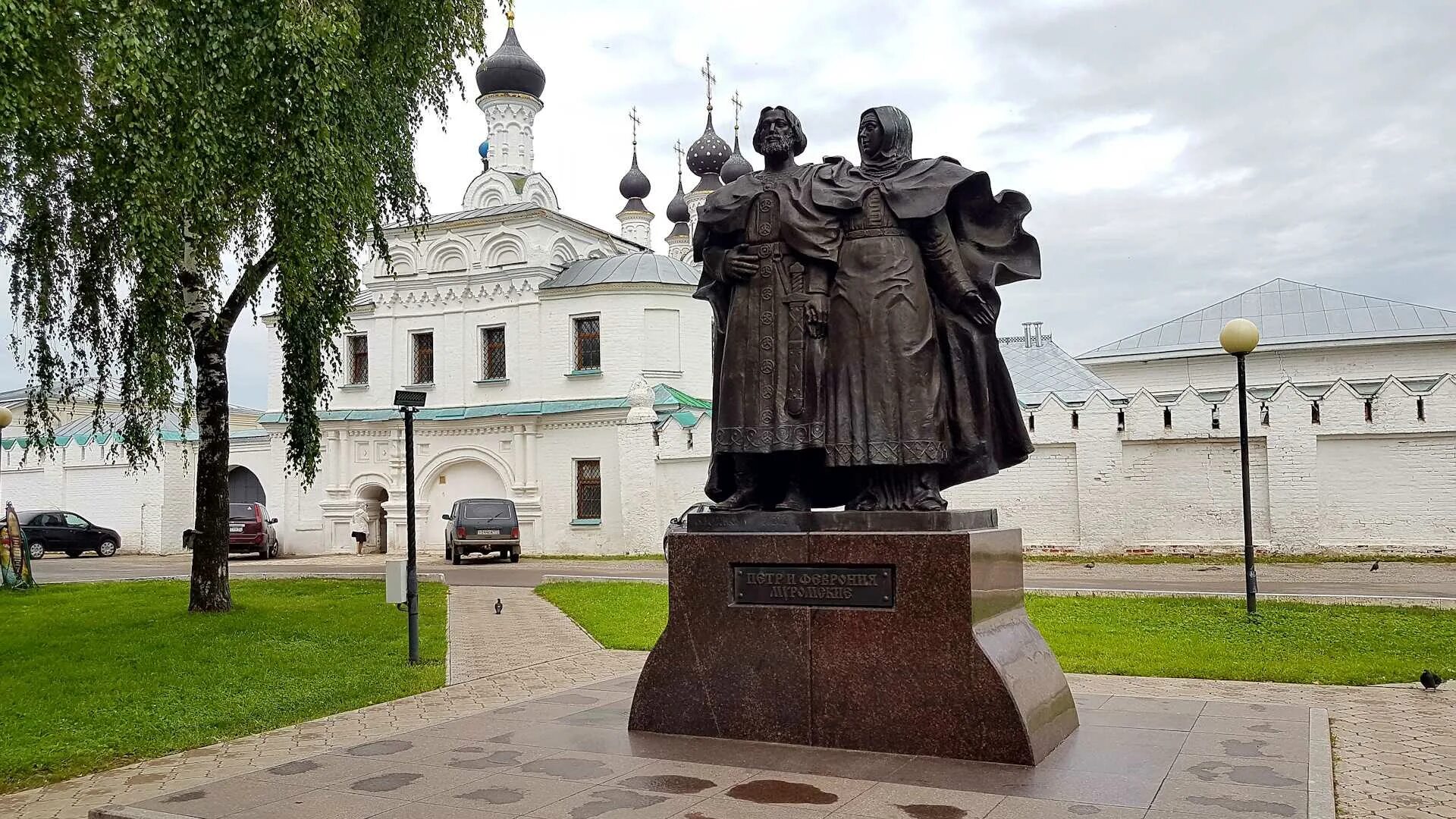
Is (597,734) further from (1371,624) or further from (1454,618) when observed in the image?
(1454,618)

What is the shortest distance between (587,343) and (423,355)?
16.1 feet

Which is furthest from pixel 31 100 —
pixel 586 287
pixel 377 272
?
pixel 377 272

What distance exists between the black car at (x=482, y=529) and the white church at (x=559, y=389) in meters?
2.57

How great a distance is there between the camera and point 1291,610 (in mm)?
12312

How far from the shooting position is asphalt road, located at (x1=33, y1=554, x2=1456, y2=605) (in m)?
15.4

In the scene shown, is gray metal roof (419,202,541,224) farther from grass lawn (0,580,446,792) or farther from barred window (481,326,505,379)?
grass lawn (0,580,446,792)

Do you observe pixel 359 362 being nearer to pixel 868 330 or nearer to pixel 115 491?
pixel 115 491

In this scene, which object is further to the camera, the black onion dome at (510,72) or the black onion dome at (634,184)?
the black onion dome at (634,184)

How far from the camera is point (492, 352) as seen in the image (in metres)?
30.9

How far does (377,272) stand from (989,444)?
28198 mm

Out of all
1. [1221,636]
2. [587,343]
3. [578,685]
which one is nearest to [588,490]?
[587,343]

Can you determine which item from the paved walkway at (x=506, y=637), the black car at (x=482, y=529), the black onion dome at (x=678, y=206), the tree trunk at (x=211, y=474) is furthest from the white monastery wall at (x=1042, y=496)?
the black onion dome at (x=678, y=206)

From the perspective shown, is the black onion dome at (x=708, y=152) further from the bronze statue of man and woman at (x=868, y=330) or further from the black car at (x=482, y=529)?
the bronze statue of man and woman at (x=868, y=330)

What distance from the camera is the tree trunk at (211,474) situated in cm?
1277
